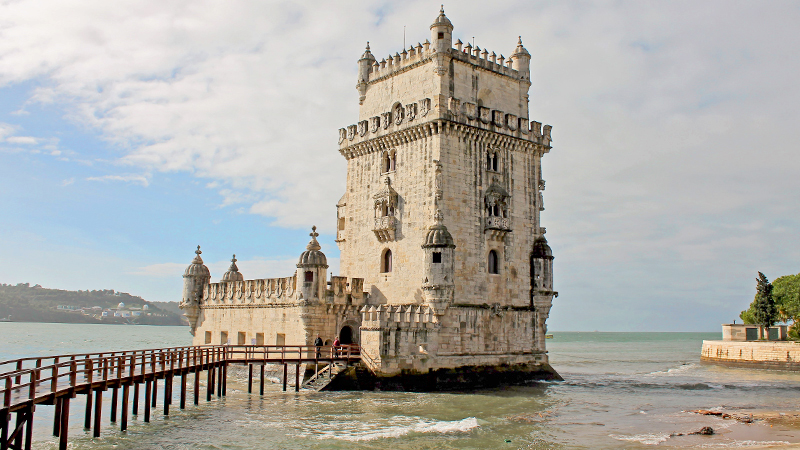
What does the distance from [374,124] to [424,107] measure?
3909 mm

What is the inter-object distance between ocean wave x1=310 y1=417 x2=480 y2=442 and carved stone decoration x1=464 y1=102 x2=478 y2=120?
53.1ft

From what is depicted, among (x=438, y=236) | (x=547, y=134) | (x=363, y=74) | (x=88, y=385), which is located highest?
(x=363, y=74)

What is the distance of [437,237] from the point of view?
1272 inches

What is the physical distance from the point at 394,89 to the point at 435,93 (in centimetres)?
363

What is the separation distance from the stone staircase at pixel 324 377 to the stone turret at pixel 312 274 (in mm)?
3981

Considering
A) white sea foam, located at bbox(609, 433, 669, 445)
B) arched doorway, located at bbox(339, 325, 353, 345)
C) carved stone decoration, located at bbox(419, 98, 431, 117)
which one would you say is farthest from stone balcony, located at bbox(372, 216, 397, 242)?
white sea foam, located at bbox(609, 433, 669, 445)

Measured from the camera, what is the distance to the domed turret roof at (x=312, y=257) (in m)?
34.9

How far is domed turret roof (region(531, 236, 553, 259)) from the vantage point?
37219 millimetres

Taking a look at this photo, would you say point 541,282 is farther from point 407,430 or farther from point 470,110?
point 407,430

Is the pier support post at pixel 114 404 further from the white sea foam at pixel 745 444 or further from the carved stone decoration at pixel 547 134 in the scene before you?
the carved stone decoration at pixel 547 134

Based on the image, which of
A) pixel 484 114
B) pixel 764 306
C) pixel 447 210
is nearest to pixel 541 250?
pixel 447 210

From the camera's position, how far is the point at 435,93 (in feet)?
114

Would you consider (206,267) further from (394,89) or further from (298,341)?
(394,89)

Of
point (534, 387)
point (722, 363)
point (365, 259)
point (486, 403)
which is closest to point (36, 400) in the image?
point (486, 403)
